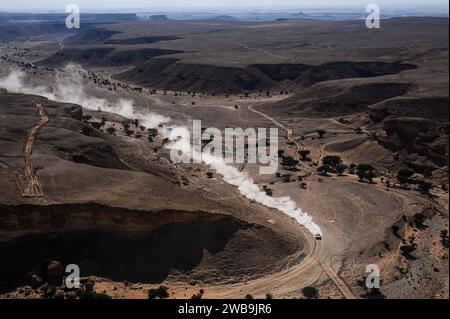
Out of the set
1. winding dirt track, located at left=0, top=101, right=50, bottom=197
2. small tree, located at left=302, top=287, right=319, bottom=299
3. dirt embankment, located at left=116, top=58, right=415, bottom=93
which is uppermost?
dirt embankment, located at left=116, top=58, right=415, bottom=93

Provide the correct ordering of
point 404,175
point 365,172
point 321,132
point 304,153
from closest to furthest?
point 404,175
point 365,172
point 304,153
point 321,132

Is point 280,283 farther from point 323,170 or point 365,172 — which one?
point 323,170

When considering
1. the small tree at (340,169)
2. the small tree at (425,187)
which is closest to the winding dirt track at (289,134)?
the small tree at (340,169)

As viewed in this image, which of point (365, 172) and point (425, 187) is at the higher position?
point (365, 172)

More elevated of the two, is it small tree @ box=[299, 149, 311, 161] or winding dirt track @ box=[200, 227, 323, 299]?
small tree @ box=[299, 149, 311, 161]

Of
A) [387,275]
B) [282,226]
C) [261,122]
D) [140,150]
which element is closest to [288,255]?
[282,226]

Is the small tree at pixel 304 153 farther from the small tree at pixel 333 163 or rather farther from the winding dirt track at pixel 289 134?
the small tree at pixel 333 163

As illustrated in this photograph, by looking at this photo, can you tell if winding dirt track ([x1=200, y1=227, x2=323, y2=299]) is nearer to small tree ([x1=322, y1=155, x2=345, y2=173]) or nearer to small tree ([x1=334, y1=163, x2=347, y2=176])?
small tree ([x1=334, y1=163, x2=347, y2=176])

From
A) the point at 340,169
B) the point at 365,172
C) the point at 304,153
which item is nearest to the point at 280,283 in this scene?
the point at 365,172

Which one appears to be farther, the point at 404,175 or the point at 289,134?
the point at 289,134

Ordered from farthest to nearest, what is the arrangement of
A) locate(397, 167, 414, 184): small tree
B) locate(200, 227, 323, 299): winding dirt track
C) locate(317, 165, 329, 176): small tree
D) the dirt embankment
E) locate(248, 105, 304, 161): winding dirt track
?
the dirt embankment, locate(248, 105, 304, 161): winding dirt track, locate(317, 165, 329, 176): small tree, locate(397, 167, 414, 184): small tree, locate(200, 227, 323, 299): winding dirt track

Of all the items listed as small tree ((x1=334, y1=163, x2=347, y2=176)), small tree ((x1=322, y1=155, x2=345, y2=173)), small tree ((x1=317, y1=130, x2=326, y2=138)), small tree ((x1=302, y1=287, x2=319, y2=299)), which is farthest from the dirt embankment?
small tree ((x1=302, y1=287, x2=319, y2=299))

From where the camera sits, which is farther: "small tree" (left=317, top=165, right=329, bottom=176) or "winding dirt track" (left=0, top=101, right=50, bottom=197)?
"small tree" (left=317, top=165, right=329, bottom=176)
